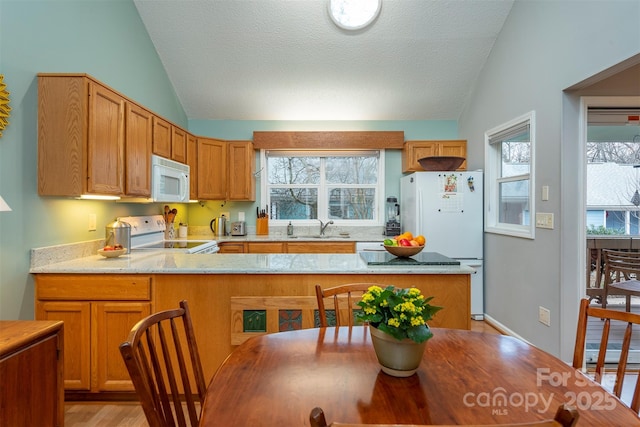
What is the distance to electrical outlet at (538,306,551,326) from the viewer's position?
2.72 metres

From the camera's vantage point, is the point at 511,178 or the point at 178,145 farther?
the point at 178,145

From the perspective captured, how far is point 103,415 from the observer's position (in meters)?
1.99

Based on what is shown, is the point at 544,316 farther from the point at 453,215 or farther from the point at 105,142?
the point at 105,142

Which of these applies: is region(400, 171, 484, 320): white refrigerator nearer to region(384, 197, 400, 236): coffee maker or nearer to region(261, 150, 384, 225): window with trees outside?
region(384, 197, 400, 236): coffee maker

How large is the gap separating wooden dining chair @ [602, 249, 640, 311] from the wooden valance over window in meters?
2.51

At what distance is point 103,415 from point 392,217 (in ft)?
11.8

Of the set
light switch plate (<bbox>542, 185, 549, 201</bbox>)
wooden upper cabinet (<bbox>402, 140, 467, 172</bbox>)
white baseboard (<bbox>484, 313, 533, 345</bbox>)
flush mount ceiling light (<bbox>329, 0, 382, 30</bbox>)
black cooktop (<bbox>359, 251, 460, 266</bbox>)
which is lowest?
white baseboard (<bbox>484, 313, 533, 345</bbox>)

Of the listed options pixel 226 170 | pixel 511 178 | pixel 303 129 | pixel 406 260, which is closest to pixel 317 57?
pixel 303 129

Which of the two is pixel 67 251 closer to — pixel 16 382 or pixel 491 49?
pixel 16 382

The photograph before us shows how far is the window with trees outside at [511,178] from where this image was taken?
3033 mm

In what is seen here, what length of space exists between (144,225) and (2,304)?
4.98ft

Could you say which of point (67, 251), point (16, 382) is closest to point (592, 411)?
point (16, 382)

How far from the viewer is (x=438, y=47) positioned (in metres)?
3.76

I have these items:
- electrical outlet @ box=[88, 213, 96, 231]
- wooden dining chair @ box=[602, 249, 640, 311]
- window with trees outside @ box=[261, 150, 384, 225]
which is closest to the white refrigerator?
window with trees outside @ box=[261, 150, 384, 225]
